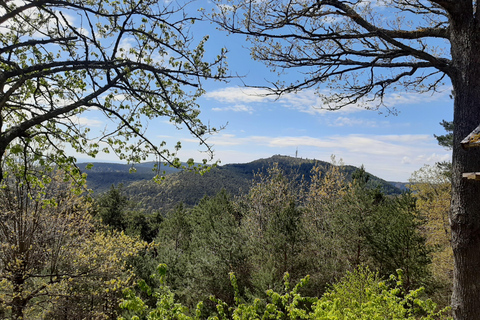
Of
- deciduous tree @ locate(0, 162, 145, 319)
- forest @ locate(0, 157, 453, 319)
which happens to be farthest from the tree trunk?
deciduous tree @ locate(0, 162, 145, 319)

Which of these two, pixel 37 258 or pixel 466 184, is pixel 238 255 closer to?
pixel 37 258

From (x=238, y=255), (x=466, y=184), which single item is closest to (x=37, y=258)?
(x=238, y=255)

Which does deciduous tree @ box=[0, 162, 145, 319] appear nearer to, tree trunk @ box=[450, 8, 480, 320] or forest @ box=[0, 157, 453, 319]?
forest @ box=[0, 157, 453, 319]

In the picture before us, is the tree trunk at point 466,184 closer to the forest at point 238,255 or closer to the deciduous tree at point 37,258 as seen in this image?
the forest at point 238,255

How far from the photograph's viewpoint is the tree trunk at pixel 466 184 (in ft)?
11.1

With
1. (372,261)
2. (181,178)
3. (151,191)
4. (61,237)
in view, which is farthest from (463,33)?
(151,191)

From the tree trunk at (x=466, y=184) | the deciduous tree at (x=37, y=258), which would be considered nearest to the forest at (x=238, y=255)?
the deciduous tree at (x=37, y=258)

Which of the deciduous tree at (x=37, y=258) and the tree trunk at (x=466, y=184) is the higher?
the tree trunk at (x=466, y=184)

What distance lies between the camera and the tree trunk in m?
3.39

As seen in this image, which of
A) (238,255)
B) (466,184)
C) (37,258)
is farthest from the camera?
(238,255)

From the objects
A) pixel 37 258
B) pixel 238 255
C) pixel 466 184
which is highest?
pixel 466 184

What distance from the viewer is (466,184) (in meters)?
3.45

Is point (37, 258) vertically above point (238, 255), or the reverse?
point (37, 258)

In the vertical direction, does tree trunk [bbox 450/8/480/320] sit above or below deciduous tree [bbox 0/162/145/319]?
above
